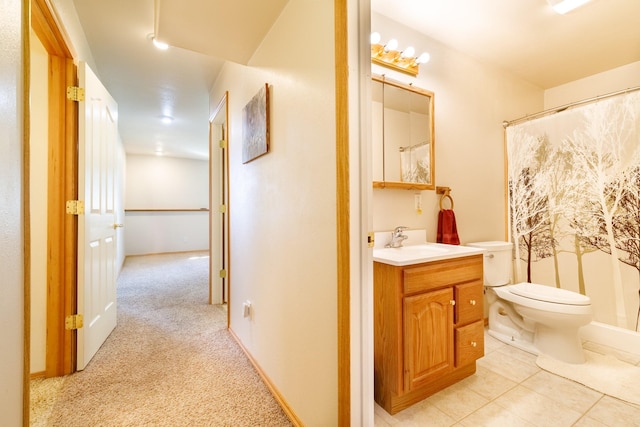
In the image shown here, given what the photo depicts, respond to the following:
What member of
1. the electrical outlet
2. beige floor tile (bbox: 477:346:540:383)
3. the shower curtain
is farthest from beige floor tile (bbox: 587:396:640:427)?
the electrical outlet

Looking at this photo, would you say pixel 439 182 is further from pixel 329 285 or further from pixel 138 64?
pixel 138 64

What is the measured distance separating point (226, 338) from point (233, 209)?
108 cm

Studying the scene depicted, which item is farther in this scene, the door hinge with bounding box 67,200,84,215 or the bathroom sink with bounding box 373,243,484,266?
the door hinge with bounding box 67,200,84,215

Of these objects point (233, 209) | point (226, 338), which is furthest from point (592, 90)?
point (226, 338)

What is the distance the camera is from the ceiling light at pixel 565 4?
165 centimetres

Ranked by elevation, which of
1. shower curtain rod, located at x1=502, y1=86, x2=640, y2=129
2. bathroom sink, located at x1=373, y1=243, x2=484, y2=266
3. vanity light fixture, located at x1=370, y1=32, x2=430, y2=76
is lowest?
bathroom sink, located at x1=373, y1=243, x2=484, y2=266

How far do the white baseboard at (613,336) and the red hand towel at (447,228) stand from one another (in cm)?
129

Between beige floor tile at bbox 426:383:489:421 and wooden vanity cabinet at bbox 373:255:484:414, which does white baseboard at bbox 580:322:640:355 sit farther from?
beige floor tile at bbox 426:383:489:421

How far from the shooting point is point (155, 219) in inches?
240

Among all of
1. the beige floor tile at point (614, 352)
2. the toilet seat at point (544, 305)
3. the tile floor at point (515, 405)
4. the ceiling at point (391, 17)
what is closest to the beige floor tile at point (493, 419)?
the tile floor at point (515, 405)

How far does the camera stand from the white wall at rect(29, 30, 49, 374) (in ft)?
5.24

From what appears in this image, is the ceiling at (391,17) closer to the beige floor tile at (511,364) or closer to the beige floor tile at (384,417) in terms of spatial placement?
the beige floor tile at (384,417)

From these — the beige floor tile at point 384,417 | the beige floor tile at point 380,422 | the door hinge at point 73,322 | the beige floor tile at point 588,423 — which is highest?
the door hinge at point 73,322

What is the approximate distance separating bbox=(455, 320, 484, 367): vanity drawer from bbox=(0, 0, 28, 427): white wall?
1898mm
